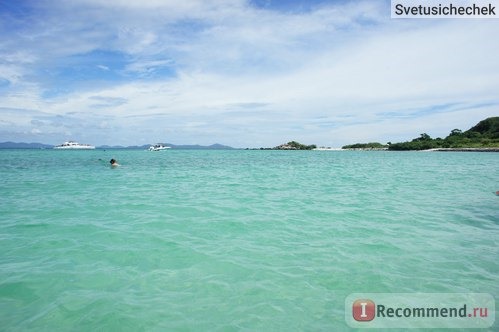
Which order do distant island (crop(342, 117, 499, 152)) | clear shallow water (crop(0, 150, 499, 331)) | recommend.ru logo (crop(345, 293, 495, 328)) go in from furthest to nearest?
1. distant island (crop(342, 117, 499, 152))
2. clear shallow water (crop(0, 150, 499, 331))
3. recommend.ru logo (crop(345, 293, 495, 328))

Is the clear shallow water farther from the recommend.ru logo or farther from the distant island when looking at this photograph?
the distant island

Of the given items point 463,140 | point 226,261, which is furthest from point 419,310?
point 463,140

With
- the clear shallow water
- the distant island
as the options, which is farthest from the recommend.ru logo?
the distant island

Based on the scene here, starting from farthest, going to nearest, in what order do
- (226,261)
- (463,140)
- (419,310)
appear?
(463,140) → (226,261) → (419,310)

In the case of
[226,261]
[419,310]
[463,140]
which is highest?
[463,140]

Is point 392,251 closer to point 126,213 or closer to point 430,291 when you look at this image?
point 430,291

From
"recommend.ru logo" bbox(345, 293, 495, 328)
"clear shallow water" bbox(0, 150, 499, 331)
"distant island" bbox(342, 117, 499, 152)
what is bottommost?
"recommend.ru logo" bbox(345, 293, 495, 328)

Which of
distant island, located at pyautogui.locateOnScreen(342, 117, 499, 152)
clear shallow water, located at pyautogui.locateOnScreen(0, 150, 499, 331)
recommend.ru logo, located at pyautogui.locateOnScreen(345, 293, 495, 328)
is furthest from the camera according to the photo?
distant island, located at pyautogui.locateOnScreen(342, 117, 499, 152)

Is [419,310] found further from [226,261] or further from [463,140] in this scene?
[463,140]

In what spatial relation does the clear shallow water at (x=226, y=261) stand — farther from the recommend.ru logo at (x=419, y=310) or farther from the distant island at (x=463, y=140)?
the distant island at (x=463, y=140)

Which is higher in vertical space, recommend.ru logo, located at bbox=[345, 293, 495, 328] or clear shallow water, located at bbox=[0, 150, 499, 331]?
clear shallow water, located at bbox=[0, 150, 499, 331]

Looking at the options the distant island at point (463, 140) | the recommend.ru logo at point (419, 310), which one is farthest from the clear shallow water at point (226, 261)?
the distant island at point (463, 140)

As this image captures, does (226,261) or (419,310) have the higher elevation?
(226,261)

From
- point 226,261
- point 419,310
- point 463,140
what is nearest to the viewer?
point 419,310
